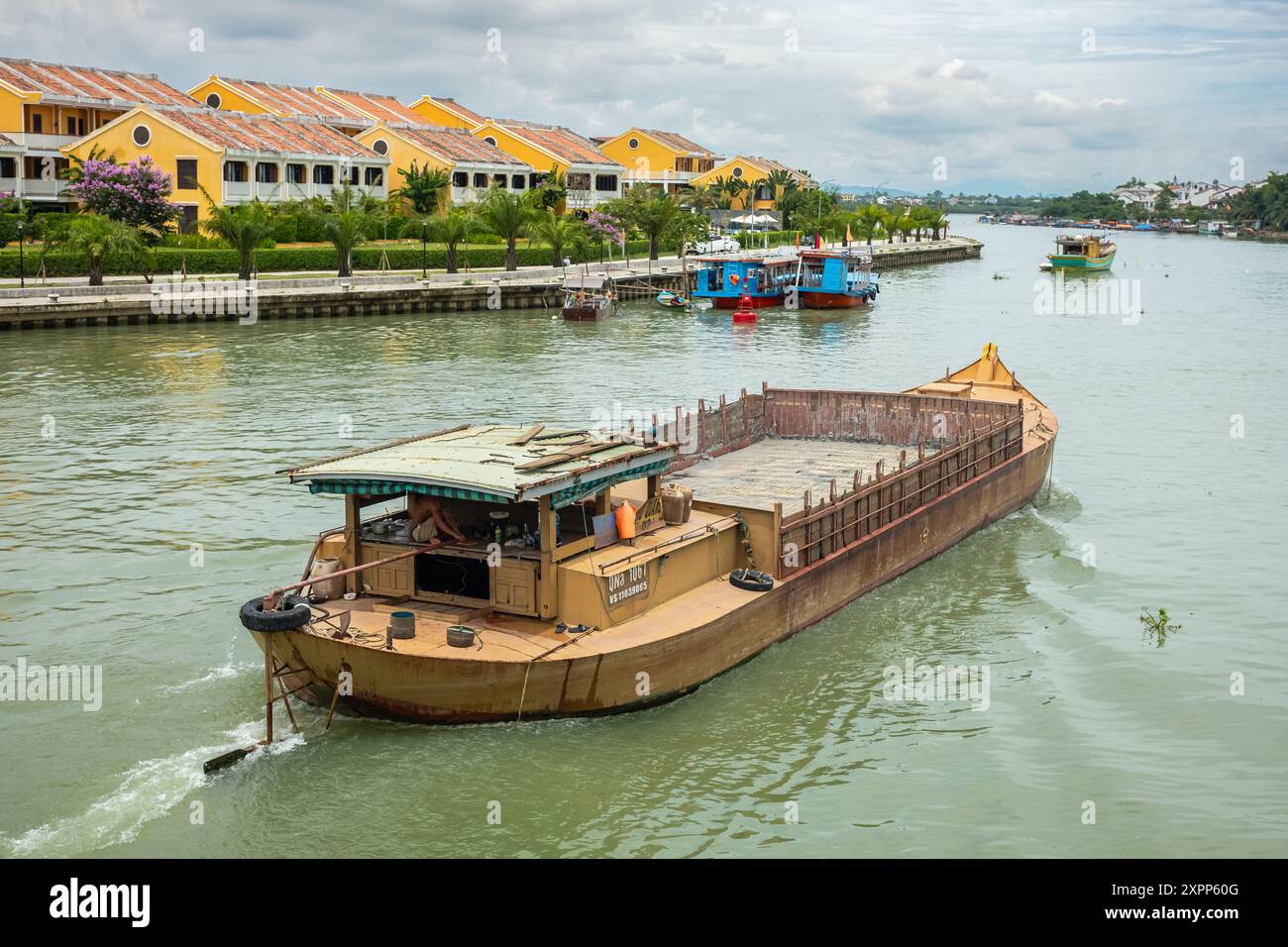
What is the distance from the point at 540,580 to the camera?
52.2 feet

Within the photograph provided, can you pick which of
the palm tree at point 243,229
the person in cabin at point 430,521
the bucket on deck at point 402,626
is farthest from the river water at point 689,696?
the palm tree at point 243,229

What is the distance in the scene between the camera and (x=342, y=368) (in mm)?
45188

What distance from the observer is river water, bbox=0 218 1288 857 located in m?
14.3

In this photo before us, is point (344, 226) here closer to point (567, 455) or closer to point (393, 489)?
point (567, 455)

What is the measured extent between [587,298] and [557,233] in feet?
43.2

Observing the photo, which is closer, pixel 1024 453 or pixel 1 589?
pixel 1 589

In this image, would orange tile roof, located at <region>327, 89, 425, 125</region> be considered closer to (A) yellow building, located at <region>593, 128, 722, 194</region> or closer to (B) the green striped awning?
(A) yellow building, located at <region>593, 128, 722, 194</region>

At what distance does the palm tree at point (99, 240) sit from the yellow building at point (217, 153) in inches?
421

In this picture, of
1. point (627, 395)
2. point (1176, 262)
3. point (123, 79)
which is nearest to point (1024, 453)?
point (627, 395)

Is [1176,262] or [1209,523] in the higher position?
[1176,262]

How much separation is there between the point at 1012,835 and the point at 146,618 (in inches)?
501

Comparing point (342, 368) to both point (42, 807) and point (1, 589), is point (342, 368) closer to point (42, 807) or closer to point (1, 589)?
point (1, 589)

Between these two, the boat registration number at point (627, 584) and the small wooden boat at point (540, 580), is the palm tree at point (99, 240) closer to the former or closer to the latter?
the small wooden boat at point (540, 580)

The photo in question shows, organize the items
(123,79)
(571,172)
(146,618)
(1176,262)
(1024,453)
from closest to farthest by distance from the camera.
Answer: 1. (146,618)
2. (1024,453)
3. (123,79)
4. (571,172)
5. (1176,262)
